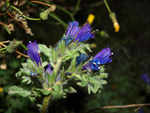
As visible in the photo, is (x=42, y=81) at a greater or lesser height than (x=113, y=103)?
lesser

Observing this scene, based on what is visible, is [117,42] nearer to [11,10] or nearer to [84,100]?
[84,100]

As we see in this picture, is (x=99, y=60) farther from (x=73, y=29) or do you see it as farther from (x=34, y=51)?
(x=34, y=51)

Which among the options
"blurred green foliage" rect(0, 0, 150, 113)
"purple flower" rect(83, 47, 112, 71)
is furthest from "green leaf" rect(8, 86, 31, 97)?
"blurred green foliage" rect(0, 0, 150, 113)

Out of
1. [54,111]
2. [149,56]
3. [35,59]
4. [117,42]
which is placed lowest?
[54,111]

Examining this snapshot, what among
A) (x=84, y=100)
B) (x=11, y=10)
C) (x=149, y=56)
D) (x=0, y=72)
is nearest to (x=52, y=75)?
(x=11, y=10)

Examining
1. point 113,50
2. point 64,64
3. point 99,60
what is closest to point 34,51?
point 64,64

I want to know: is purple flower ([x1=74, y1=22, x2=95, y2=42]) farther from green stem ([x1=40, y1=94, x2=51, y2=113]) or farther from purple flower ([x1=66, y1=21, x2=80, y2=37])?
green stem ([x1=40, y1=94, x2=51, y2=113])

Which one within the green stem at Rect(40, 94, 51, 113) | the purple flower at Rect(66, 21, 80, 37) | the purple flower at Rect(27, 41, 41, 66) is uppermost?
the purple flower at Rect(66, 21, 80, 37)

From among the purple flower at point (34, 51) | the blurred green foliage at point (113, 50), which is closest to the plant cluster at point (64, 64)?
the purple flower at point (34, 51)
